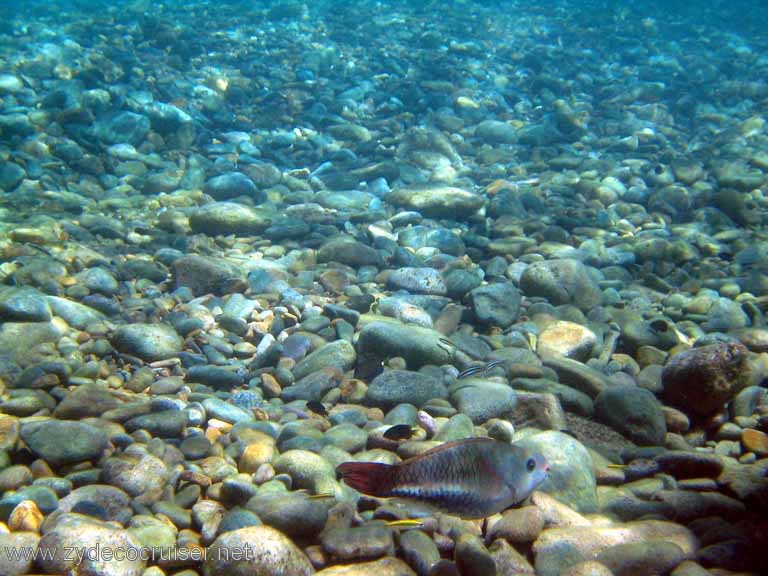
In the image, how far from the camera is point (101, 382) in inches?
148

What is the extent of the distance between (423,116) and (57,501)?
10118 mm

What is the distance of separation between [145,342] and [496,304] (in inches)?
127

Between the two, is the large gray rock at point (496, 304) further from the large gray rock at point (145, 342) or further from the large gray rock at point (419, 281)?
the large gray rock at point (145, 342)

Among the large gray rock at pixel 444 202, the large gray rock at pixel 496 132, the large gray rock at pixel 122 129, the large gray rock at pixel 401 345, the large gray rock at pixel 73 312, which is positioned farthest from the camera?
the large gray rock at pixel 496 132

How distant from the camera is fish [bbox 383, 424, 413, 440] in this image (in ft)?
10.1

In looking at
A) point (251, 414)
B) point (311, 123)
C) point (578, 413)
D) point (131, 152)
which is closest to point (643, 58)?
point (311, 123)

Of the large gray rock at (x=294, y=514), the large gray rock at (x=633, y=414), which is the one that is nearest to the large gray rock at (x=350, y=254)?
the large gray rock at (x=633, y=414)

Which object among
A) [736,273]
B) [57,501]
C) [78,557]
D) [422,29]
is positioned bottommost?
[57,501]

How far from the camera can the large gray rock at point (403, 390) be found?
3.66 meters

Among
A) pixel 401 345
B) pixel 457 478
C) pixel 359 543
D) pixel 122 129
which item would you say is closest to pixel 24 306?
pixel 401 345

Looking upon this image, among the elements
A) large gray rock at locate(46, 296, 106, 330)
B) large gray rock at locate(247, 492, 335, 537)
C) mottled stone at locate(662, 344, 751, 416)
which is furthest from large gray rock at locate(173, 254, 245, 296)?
mottled stone at locate(662, 344, 751, 416)

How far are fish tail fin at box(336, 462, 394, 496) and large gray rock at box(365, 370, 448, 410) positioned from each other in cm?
158

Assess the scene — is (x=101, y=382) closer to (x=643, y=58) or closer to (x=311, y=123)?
(x=311, y=123)

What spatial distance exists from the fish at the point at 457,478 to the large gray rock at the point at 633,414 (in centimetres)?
171
